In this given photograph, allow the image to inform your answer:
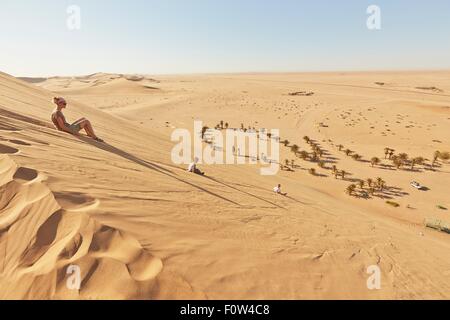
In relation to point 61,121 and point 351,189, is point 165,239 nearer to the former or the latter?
point 61,121

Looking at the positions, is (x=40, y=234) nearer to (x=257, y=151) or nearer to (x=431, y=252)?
(x=431, y=252)

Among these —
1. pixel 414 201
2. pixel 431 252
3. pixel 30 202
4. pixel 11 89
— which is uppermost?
pixel 11 89

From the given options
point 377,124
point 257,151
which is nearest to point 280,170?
point 257,151

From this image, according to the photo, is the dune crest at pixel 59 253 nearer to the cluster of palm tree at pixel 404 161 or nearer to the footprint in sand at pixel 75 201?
the footprint in sand at pixel 75 201

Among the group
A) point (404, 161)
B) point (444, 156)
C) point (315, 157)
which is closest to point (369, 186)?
point (315, 157)

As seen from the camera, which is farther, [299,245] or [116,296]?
[299,245]

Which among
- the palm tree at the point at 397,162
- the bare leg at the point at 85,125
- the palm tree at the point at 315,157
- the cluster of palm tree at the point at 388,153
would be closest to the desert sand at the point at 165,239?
the bare leg at the point at 85,125

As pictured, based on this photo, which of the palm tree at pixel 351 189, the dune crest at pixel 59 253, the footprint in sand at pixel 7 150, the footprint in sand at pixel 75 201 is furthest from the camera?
the palm tree at pixel 351 189
